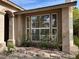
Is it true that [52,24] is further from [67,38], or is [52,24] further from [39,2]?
[39,2]

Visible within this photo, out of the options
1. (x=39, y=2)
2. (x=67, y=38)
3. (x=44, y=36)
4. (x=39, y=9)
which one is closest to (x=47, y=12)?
(x=39, y=9)

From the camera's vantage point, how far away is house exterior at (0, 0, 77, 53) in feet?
50.6

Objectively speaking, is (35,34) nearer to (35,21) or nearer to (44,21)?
(35,21)

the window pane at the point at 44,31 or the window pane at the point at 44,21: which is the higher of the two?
the window pane at the point at 44,21

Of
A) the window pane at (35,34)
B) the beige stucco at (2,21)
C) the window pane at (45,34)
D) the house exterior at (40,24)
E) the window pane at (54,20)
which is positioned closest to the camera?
the house exterior at (40,24)

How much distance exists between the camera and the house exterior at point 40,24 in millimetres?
15438

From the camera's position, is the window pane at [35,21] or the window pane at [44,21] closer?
the window pane at [44,21]

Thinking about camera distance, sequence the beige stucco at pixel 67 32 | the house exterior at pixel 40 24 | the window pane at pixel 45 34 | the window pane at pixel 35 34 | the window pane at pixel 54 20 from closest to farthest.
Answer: the beige stucco at pixel 67 32, the house exterior at pixel 40 24, the window pane at pixel 54 20, the window pane at pixel 45 34, the window pane at pixel 35 34

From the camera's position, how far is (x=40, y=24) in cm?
1822

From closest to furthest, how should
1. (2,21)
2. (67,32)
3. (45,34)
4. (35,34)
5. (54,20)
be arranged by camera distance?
1. (67,32)
2. (2,21)
3. (54,20)
4. (45,34)
5. (35,34)

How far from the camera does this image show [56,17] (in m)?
17.0

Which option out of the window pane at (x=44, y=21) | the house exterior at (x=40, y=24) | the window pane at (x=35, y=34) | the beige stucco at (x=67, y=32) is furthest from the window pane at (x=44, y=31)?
the beige stucco at (x=67, y=32)

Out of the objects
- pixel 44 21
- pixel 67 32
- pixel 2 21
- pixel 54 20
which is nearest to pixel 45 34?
pixel 44 21

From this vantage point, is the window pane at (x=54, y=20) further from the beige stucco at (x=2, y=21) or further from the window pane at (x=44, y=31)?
the beige stucco at (x=2, y=21)
